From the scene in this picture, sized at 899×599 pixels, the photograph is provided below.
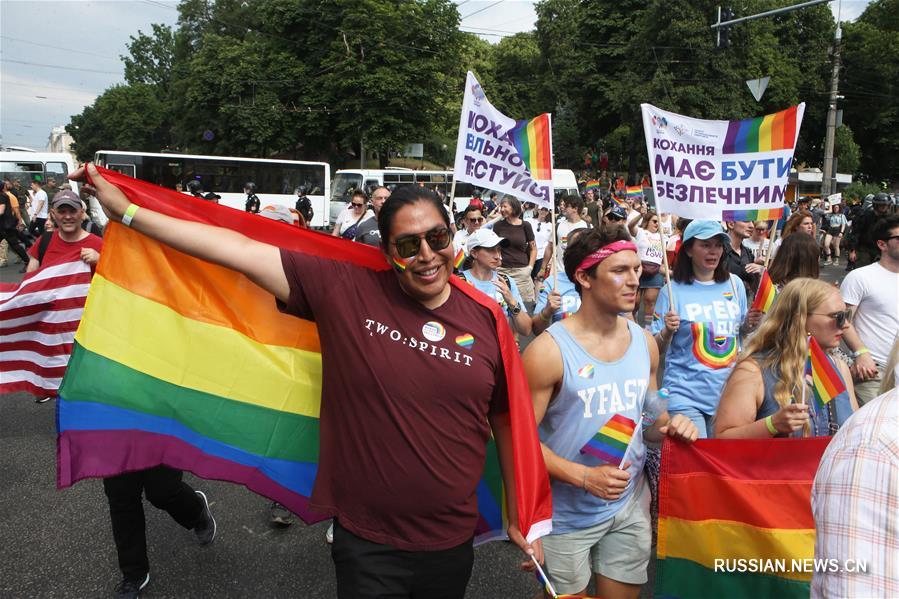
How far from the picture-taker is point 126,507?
10.5ft

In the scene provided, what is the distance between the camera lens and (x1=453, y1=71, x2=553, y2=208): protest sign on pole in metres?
5.74

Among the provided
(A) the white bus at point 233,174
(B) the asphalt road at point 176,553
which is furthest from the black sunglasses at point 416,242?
(A) the white bus at point 233,174

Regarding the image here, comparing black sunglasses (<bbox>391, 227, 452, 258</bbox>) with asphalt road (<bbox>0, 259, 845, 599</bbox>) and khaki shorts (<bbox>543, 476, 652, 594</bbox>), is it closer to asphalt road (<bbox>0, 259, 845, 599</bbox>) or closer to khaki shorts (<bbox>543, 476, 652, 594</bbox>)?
khaki shorts (<bbox>543, 476, 652, 594</bbox>)

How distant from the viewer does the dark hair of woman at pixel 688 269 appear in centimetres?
415

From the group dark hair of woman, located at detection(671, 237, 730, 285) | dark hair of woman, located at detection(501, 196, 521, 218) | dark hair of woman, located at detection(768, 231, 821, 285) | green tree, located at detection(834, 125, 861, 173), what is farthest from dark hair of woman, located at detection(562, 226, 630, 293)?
green tree, located at detection(834, 125, 861, 173)

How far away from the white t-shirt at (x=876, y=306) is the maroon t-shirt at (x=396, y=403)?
3.29 m

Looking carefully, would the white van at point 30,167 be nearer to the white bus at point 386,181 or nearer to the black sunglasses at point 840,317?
the white bus at point 386,181

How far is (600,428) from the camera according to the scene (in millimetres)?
2586

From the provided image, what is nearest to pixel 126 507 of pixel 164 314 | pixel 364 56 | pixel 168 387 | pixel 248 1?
pixel 168 387

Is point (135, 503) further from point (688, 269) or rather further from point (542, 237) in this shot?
point (542, 237)

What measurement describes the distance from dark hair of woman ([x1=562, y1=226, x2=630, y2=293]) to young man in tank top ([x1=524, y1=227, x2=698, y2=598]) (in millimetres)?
16

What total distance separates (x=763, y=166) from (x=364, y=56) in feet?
120

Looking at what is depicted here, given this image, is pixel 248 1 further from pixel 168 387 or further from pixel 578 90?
pixel 168 387

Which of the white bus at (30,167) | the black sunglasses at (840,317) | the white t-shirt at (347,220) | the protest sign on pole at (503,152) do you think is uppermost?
the white bus at (30,167)
